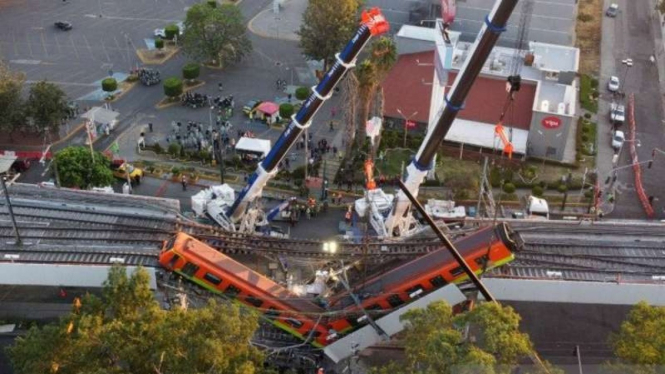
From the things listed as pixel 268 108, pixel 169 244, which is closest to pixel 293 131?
pixel 169 244

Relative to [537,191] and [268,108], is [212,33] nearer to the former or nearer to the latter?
[268,108]

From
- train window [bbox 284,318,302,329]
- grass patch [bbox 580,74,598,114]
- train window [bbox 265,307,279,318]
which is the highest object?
grass patch [bbox 580,74,598,114]

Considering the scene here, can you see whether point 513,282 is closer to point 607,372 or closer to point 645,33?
point 607,372

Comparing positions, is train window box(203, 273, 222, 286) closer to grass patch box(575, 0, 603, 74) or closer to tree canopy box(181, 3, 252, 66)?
tree canopy box(181, 3, 252, 66)

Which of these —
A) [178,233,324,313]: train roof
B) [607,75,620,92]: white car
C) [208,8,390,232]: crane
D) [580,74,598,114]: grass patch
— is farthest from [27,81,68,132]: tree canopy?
[607,75,620,92]: white car

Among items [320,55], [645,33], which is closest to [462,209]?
[320,55]

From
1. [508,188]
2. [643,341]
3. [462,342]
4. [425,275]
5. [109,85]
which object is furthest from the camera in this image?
[109,85]
